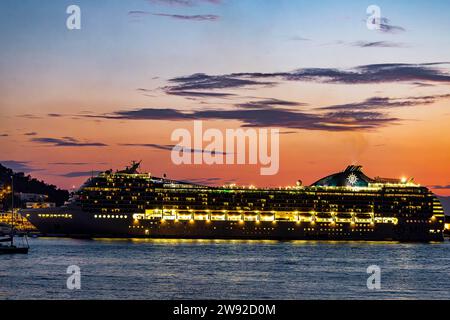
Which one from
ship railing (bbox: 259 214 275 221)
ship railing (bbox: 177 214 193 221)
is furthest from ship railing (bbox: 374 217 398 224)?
ship railing (bbox: 177 214 193 221)

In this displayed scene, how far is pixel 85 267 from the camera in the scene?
61125mm

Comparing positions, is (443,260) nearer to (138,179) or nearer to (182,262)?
(182,262)

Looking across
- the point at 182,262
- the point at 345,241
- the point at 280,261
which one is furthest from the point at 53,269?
the point at 345,241

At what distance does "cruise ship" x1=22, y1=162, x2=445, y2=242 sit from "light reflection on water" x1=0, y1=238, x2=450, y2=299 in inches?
524

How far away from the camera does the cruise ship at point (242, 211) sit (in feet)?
346

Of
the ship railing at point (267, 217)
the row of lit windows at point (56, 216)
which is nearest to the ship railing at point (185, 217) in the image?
the ship railing at point (267, 217)

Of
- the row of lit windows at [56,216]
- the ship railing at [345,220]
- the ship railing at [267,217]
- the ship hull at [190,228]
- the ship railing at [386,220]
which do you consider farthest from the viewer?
the ship railing at [386,220]

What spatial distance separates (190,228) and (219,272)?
4785 centimetres

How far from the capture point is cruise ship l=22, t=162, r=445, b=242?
10538 centimetres

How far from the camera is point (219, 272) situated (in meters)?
58.7

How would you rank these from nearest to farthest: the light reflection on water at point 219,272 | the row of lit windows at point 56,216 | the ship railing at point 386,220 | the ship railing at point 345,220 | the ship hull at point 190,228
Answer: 1. the light reflection on water at point 219,272
2. the ship hull at point 190,228
3. the row of lit windows at point 56,216
4. the ship railing at point 345,220
5. the ship railing at point 386,220

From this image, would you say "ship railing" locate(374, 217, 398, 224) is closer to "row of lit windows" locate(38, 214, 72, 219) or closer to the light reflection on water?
the light reflection on water

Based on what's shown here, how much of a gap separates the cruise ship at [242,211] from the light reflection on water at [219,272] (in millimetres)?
13319

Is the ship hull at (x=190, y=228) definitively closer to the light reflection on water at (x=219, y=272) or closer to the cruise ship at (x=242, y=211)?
the cruise ship at (x=242, y=211)
